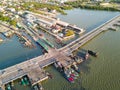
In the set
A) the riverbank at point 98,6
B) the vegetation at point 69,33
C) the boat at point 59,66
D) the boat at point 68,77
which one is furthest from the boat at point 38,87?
the riverbank at point 98,6

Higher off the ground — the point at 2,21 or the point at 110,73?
the point at 2,21

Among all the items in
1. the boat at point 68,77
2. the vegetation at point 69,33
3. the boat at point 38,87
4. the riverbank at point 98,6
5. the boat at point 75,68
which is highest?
the riverbank at point 98,6

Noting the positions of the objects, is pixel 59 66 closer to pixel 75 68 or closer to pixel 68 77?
pixel 75 68

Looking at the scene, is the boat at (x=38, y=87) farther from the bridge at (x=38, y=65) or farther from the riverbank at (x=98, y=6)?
the riverbank at (x=98, y=6)

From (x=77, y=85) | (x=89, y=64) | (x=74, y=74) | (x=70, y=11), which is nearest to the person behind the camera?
(x=77, y=85)

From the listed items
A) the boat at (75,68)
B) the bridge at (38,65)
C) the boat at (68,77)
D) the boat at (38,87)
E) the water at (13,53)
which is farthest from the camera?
the water at (13,53)

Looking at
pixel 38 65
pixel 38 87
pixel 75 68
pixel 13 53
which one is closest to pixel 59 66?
pixel 75 68

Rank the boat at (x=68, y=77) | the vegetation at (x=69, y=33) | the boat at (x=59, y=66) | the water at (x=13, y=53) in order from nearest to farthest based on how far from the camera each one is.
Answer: the boat at (x=68, y=77) < the boat at (x=59, y=66) < the water at (x=13, y=53) < the vegetation at (x=69, y=33)

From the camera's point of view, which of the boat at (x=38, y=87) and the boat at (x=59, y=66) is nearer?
the boat at (x=38, y=87)

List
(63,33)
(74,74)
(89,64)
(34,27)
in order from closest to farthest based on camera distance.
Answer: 1. (74,74)
2. (89,64)
3. (63,33)
4. (34,27)

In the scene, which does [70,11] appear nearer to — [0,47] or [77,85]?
[0,47]

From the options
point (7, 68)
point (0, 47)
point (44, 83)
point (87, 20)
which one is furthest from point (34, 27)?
point (44, 83)
